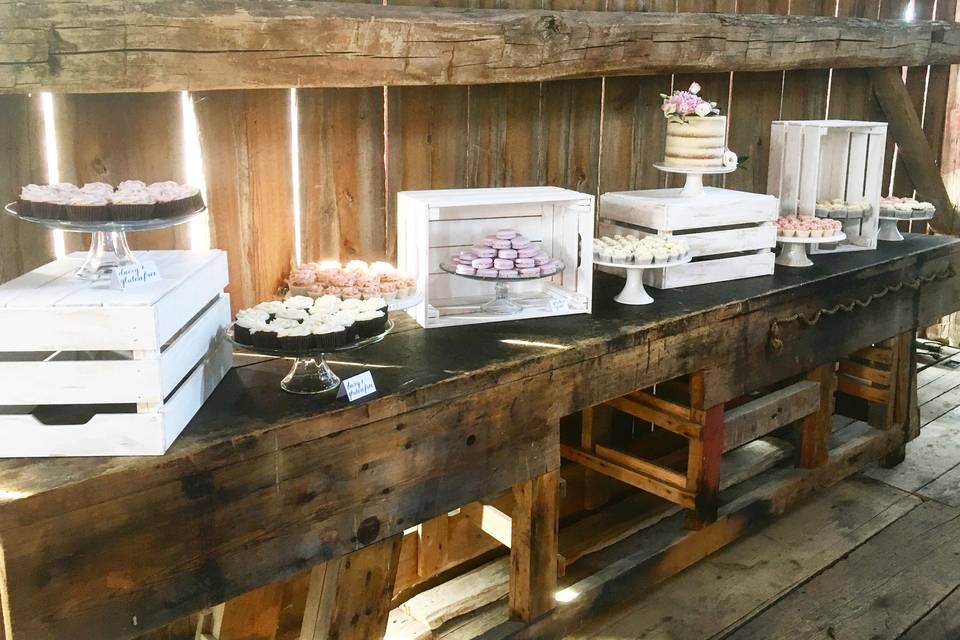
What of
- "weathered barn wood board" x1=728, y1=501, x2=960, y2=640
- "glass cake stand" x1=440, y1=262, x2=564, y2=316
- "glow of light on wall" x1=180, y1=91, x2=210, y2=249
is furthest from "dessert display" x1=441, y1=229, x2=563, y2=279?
"weathered barn wood board" x1=728, y1=501, x2=960, y2=640

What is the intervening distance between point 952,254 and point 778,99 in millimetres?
1059

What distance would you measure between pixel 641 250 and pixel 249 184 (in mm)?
1270

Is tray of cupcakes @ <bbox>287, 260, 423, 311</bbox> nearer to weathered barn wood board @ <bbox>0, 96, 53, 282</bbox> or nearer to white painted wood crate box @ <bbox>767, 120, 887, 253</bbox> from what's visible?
weathered barn wood board @ <bbox>0, 96, 53, 282</bbox>

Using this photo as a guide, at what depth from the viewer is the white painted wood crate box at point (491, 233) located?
2.78m

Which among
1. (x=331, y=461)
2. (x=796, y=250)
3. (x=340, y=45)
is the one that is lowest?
(x=331, y=461)

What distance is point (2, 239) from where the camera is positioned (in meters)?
2.32

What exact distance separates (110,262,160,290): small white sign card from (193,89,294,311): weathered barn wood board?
673 millimetres

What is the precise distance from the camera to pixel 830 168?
4.12 meters

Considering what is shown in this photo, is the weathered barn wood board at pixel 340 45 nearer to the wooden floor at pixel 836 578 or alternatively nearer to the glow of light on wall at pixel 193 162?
the glow of light on wall at pixel 193 162

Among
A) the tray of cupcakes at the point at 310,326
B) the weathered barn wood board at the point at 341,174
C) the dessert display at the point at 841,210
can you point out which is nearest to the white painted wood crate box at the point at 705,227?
the dessert display at the point at 841,210

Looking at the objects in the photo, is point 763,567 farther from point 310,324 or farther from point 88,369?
point 88,369

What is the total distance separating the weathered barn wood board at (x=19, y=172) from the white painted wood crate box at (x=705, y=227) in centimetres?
194

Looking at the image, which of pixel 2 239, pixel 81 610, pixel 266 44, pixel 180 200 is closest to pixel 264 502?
pixel 81 610

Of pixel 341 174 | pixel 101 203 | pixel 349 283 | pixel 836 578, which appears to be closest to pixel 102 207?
pixel 101 203
